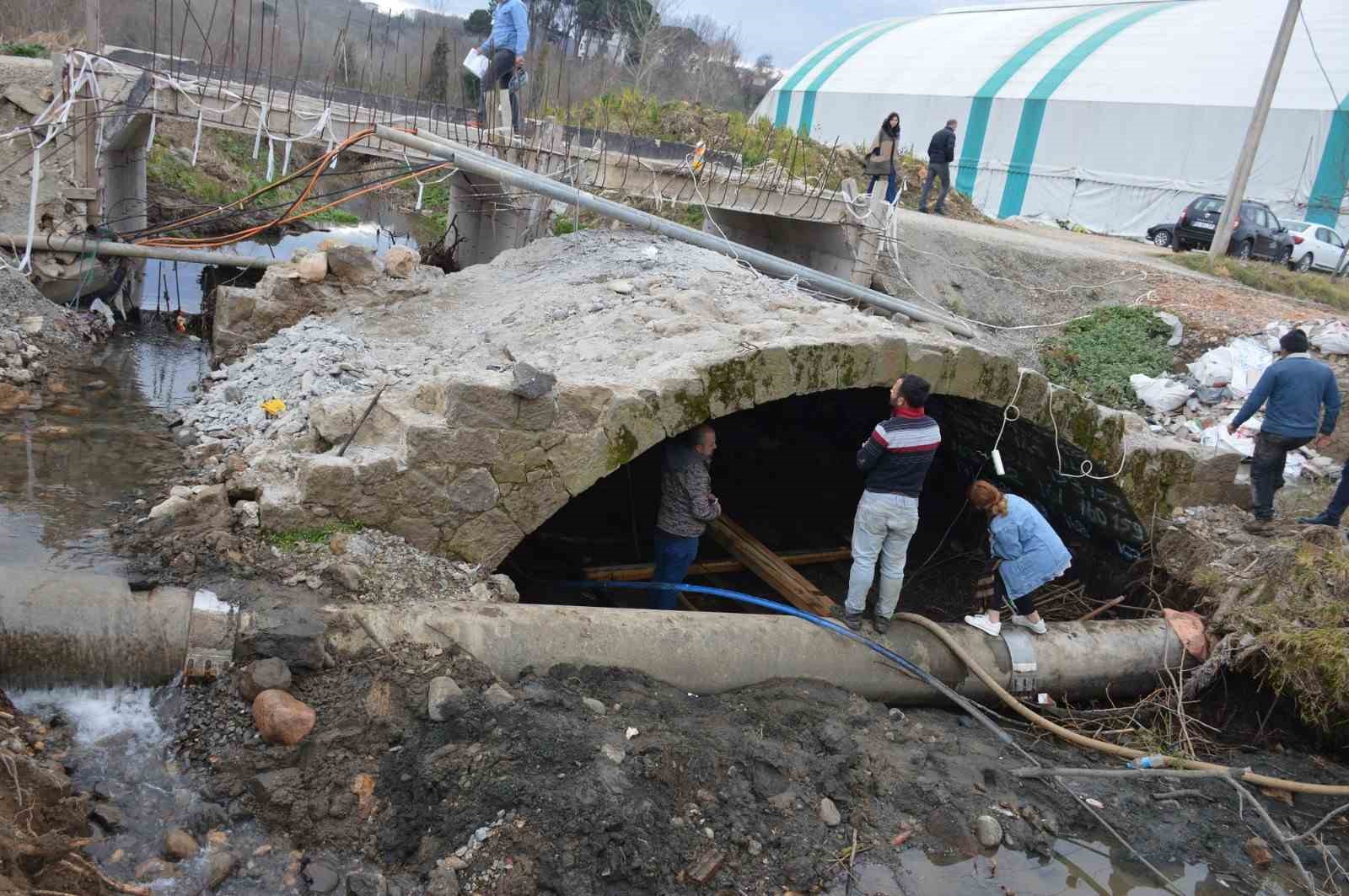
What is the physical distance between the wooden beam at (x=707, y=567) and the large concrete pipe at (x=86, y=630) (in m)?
3.45

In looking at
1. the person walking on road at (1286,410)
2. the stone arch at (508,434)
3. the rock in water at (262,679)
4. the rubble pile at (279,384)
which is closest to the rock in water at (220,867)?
the rock in water at (262,679)

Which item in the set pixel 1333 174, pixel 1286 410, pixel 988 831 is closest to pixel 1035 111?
pixel 1333 174

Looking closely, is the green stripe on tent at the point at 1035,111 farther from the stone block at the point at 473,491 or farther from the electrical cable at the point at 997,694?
the stone block at the point at 473,491

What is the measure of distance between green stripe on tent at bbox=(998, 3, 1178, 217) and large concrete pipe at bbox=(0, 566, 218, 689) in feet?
92.4

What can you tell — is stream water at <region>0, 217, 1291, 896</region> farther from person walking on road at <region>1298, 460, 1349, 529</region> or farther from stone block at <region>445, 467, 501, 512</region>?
person walking on road at <region>1298, 460, 1349, 529</region>

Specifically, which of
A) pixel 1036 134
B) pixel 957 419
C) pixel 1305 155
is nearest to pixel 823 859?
pixel 957 419

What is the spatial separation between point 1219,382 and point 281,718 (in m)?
11.6

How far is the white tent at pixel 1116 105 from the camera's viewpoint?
23.8 meters

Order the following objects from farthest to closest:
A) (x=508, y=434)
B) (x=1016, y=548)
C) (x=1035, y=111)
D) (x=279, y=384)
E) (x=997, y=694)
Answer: (x=1035, y=111) → (x=279, y=384) → (x=1016, y=548) → (x=997, y=694) → (x=508, y=434)

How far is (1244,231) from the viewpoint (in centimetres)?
1958

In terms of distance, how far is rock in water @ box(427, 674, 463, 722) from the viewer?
450cm

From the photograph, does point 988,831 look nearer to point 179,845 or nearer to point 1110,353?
point 179,845

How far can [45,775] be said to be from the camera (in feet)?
12.4

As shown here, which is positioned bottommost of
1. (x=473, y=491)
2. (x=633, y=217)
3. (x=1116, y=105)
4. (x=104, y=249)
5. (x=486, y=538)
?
(x=486, y=538)
